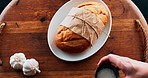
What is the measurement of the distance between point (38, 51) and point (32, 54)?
1.4 inches

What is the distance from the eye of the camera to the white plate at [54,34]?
1201mm

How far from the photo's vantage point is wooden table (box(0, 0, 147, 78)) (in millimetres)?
1200

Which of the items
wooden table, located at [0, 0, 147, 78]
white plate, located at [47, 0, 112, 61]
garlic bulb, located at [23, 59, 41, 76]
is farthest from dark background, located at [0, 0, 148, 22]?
garlic bulb, located at [23, 59, 41, 76]

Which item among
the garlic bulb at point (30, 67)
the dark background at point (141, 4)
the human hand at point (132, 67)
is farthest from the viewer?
the dark background at point (141, 4)

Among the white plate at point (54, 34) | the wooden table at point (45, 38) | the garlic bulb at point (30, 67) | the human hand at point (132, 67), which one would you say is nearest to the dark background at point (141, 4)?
the wooden table at point (45, 38)

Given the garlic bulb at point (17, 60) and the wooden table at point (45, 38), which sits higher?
the wooden table at point (45, 38)

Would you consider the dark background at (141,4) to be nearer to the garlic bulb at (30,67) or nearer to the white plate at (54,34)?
the white plate at (54,34)

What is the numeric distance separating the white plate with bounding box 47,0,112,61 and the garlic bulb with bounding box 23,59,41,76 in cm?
12

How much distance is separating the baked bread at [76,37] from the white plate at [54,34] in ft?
Result: 0.10

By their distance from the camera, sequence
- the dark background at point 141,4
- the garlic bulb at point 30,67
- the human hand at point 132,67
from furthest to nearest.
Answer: the dark background at point 141,4, the garlic bulb at point 30,67, the human hand at point 132,67

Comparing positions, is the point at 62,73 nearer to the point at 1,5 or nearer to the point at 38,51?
the point at 38,51

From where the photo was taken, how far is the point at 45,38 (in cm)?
125

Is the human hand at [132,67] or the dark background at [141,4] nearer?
the human hand at [132,67]

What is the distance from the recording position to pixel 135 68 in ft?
2.89
